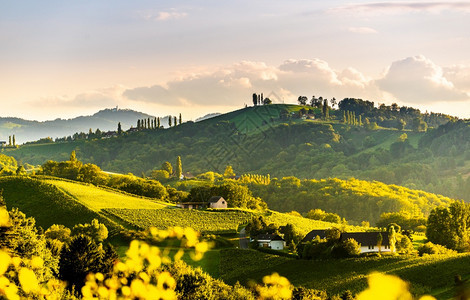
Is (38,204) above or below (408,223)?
above

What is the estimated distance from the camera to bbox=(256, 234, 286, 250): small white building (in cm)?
8103

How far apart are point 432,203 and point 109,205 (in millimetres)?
125883

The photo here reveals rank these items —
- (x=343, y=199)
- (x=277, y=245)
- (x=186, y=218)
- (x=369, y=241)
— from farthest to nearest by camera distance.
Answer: (x=343, y=199), (x=186, y=218), (x=277, y=245), (x=369, y=241)

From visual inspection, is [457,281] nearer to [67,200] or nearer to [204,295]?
[204,295]

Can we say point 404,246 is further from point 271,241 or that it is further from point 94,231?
point 94,231

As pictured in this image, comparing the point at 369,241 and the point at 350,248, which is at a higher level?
the point at 350,248

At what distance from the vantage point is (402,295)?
49.4m

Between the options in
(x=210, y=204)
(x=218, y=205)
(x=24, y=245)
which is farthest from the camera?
(x=218, y=205)

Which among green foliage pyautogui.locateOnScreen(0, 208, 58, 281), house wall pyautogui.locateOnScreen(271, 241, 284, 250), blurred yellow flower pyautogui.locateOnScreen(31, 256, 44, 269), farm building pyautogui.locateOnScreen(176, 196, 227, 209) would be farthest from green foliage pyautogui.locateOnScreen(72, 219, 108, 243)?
farm building pyautogui.locateOnScreen(176, 196, 227, 209)

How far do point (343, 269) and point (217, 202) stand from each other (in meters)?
51.7

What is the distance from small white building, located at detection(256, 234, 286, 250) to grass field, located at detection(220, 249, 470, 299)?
692cm

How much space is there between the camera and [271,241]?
81.3 m

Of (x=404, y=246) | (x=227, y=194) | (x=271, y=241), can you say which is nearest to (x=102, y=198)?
(x=227, y=194)

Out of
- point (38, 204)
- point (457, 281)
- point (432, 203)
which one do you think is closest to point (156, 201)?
point (38, 204)
